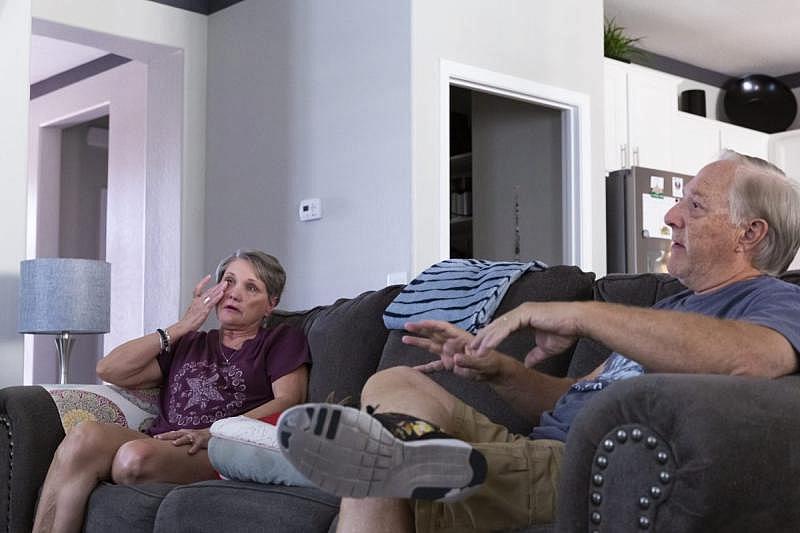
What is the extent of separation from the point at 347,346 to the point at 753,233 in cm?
119

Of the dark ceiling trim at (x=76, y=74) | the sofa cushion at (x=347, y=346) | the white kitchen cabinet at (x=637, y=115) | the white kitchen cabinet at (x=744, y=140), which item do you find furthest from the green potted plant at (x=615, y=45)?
the sofa cushion at (x=347, y=346)

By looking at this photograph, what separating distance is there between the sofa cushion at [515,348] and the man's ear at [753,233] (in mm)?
577

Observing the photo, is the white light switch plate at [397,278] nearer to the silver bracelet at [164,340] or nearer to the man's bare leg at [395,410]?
the silver bracelet at [164,340]

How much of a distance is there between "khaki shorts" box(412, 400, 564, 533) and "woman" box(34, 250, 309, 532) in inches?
44.2

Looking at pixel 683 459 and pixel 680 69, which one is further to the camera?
pixel 680 69

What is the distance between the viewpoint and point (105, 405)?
305 cm

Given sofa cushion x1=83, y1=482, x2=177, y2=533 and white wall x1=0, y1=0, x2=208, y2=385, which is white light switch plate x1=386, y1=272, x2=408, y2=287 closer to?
white wall x1=0, y1=0, x2=208, y2=385

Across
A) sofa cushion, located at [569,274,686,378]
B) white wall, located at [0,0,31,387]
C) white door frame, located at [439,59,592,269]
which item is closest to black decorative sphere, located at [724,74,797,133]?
white door frame, located at [439,59,592,269]

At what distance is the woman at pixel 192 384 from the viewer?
2635 millimetres

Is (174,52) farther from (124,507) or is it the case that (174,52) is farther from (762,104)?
(762,104)

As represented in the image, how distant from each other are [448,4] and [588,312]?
10.7ft

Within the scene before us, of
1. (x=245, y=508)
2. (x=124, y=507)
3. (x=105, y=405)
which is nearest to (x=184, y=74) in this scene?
(x=105, y=405)

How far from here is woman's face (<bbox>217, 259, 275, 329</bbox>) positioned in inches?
123

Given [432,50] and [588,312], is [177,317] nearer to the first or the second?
[432,50]
